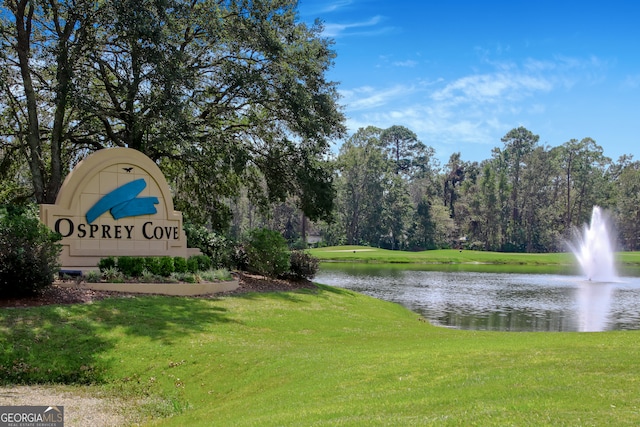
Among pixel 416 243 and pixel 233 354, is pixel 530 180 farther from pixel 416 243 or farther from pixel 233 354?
pixel 233 354

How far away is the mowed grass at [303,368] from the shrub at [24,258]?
1109mm

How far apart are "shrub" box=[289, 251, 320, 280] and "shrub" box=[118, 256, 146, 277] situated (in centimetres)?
785

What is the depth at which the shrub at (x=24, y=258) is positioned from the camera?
42.0ft

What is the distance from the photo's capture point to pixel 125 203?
18906mm

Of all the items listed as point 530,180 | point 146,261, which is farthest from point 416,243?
point 146,261

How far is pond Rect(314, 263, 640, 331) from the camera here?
20055 mm

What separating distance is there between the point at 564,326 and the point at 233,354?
1369cm

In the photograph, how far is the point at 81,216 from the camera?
1798cm

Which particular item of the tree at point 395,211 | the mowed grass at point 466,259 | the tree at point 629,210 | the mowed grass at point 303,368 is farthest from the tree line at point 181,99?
the tree at point 629,210

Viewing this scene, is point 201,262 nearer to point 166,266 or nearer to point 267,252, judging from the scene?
point 166,266

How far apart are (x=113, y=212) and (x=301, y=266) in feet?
28.2

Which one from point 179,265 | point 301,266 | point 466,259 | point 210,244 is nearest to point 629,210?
point 466,259

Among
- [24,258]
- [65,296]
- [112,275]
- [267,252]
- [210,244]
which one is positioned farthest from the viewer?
[210,244]

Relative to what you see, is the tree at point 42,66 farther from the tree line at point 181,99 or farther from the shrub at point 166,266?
the shrub at point 166,266
